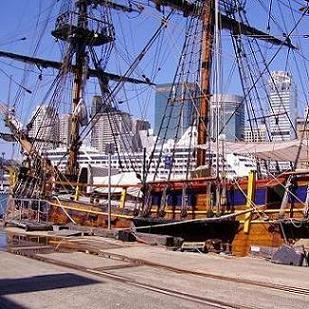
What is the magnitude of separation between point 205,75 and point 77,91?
44.2ft

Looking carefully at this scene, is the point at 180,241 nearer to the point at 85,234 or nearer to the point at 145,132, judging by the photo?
the point at 85,234

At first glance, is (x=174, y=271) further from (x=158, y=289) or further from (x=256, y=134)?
(x=256, y=134)

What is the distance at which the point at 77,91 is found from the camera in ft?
116

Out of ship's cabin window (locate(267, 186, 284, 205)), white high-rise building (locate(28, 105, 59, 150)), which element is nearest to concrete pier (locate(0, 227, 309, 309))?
ship's cabin window (locate(267, 186, 284, 205))

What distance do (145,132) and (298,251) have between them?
1093 inches

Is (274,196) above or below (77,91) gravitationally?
below

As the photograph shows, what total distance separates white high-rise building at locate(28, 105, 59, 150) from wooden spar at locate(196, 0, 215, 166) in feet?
45.6

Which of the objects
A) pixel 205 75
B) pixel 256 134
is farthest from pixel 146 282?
pixel 256 134

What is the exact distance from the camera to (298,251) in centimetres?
1205

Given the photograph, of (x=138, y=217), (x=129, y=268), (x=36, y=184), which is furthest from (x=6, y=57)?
(x=129, y=268)

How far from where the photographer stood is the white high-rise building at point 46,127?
35250mm

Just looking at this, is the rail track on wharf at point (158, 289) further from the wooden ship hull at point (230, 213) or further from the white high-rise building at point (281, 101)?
the white high-rise building at point (281, 101)

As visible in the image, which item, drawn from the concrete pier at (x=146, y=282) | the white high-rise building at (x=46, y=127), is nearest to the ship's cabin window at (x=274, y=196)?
the concrete pier at (x=146, y=282)

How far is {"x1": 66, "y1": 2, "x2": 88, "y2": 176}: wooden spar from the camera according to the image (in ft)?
106
